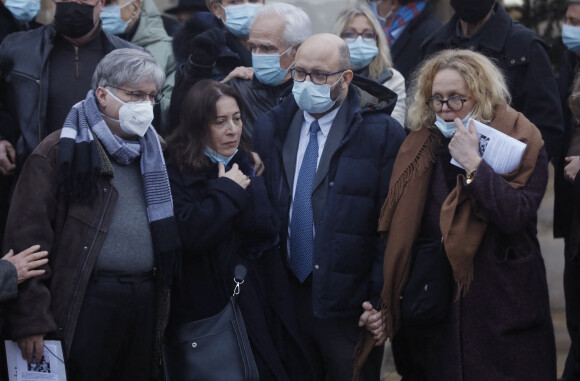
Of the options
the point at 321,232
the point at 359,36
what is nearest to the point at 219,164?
the point at 321,232

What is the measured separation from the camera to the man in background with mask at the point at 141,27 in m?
5.80

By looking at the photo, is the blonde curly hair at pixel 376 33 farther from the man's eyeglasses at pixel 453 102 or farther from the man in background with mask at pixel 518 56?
the man's eyeglasses at pixel 453 102

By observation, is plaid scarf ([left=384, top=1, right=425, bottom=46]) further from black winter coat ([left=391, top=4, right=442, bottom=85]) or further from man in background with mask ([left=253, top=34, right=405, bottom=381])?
man in background with mask ([left=253, top=34, right=405, bottom=381])

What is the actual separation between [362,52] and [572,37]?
1.29 m

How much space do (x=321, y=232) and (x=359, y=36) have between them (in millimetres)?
1873

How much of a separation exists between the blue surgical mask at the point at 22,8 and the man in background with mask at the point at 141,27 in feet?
1.45

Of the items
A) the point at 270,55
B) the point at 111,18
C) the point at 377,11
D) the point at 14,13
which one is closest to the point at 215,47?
the point at 270,55

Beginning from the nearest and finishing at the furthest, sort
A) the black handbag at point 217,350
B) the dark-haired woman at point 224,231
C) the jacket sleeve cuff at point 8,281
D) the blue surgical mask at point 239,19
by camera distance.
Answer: the jacket sleeve cuff at point 8,281 → the black handbag at point 217,350 → the dark-haired woman at point 224,231 → the blue surgical mask at point 239,19

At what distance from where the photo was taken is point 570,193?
539cm

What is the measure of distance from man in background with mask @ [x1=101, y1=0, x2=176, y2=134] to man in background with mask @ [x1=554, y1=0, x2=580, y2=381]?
2401mm

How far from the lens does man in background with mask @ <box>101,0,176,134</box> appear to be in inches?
228

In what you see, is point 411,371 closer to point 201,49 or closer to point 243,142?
point 243,142

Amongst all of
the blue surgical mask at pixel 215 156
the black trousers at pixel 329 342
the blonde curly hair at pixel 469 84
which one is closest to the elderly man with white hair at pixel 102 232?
the blue surgical mask at pixel 215 156

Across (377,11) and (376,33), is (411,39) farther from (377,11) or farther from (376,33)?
(376,33)
